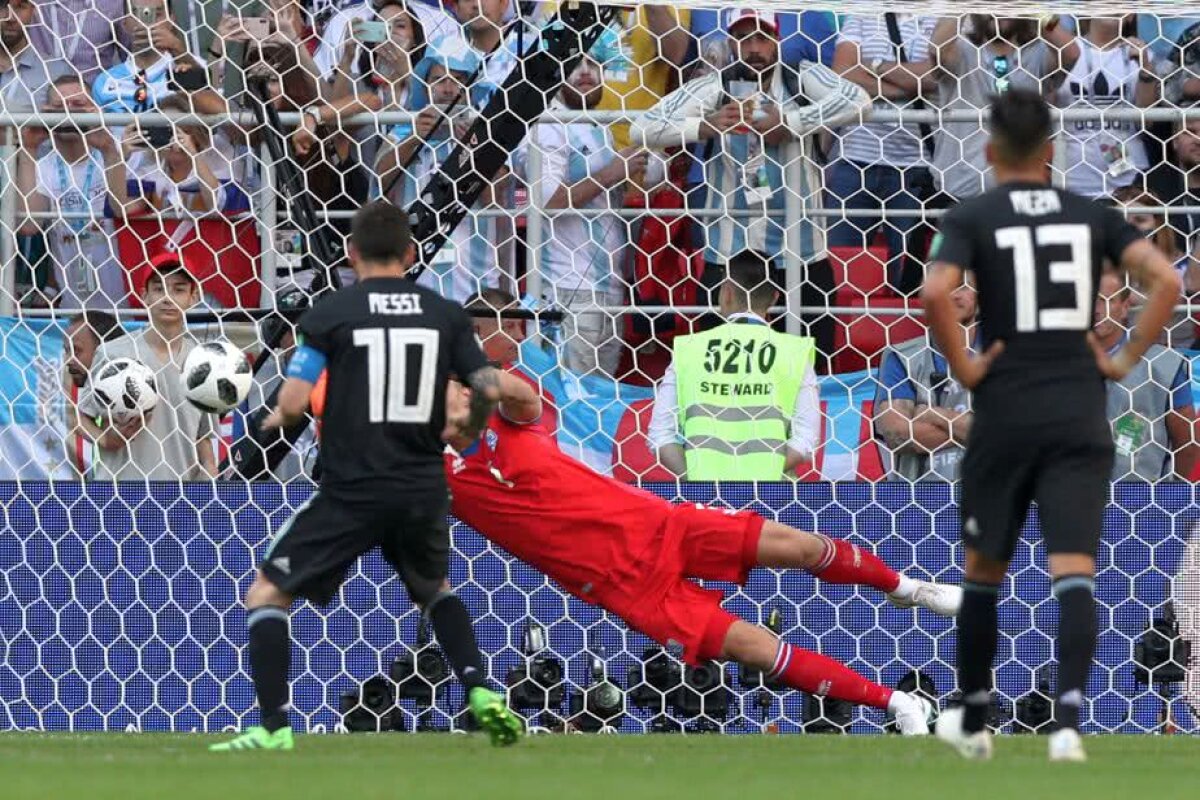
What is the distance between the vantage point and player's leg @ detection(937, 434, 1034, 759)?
6.58 meters

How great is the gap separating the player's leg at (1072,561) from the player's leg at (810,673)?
2.44m

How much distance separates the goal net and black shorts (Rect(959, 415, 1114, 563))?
11.2ft

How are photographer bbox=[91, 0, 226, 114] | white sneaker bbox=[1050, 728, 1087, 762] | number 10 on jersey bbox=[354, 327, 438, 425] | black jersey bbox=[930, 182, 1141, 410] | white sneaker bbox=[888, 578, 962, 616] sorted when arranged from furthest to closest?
photographer bbox=[91, 0, 226, 114] < white sneaker bbox=[888, 578, 962, 616] < number 10 on jersey bbox=[354, 327, 438, 425] < black jersey bbox=[930, 182, 1141, 410] < white sneaker bbox=[1050, 728, 1087, 762]

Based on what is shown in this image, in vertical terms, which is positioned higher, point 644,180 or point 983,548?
point 644,180

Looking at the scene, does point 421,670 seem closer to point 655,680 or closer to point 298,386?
point 655,680

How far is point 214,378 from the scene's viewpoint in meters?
9.13

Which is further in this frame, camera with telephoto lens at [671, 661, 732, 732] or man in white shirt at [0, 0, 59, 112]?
man in white shirt at [0, 0, 59, 112]

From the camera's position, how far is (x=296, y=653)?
10.3m

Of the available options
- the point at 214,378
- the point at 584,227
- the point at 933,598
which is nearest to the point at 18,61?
the point at 584,227

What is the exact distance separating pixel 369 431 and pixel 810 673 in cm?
222

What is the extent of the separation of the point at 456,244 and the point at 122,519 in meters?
2.11

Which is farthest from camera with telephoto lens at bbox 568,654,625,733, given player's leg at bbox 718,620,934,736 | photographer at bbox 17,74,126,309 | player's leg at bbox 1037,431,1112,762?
player's leg at bbox 1037,431,1112,762

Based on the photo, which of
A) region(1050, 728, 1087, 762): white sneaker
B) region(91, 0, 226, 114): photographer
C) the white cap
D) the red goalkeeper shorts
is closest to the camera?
region(1050, 728, 1087, 762): white sneaker

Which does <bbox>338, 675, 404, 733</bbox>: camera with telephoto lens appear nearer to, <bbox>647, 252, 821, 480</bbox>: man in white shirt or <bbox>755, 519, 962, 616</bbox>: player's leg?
<bbox>647, 252, 821, 480</bbox>: man in white shirt
